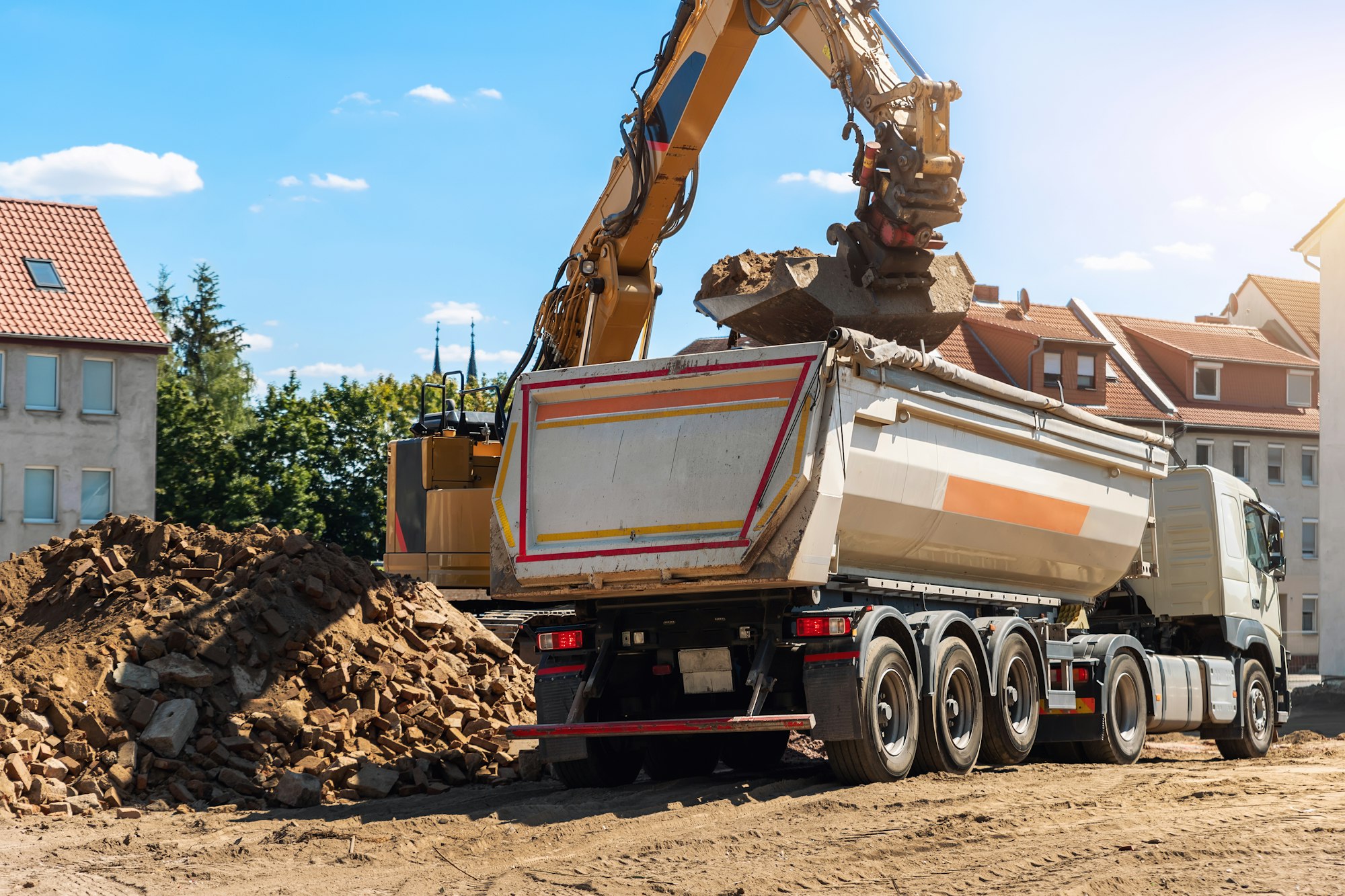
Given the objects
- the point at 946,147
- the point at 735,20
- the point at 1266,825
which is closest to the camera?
the point at 1266,825

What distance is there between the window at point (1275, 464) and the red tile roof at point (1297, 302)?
5.39m

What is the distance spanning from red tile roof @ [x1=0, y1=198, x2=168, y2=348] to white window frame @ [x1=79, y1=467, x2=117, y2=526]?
3.36 meters

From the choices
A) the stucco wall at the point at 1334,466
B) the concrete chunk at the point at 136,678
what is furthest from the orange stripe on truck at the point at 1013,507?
the stucco wall at the point at 1334,466

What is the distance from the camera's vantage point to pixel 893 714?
10398mm

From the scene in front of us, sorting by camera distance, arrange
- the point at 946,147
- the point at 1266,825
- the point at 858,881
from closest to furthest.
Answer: the point at 858,881 → the point at 1266,825 → the point at 946,147

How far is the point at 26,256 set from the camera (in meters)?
38.0

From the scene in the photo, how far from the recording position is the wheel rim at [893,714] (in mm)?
10273

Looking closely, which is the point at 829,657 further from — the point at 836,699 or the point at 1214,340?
the point at 1214,340

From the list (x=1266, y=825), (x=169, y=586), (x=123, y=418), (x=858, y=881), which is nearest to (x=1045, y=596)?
(x=1266, y=825)

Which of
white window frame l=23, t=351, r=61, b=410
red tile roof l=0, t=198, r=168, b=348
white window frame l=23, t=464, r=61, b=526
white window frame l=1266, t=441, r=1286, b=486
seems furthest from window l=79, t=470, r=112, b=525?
white window frame l=1266, t=441, r=1286, b=486

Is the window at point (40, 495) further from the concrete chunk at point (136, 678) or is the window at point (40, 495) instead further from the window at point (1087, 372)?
the window at point (1087, 372)

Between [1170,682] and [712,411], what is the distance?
22.3ft

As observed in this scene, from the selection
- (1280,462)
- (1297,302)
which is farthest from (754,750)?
(1297,302)

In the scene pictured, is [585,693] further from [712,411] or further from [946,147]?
[946,147]
